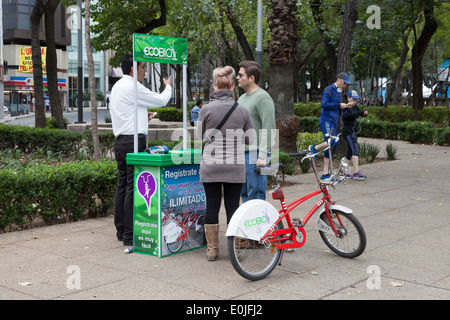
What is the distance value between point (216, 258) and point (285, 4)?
29.8 feet

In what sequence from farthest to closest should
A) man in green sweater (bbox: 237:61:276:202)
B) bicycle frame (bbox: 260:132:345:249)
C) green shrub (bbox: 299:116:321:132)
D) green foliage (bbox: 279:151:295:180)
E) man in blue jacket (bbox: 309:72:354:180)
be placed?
green shrub (bbox: 299:116:321:132) → green foliage (bbox: 279:151:295:180) → man in blue jacket (bbox: 309:72:354:180) → man in green sweater (bbox: 237:61:276:202) → bicycle frame (bbox: 260:132:345:249)

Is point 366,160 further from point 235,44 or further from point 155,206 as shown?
point 235,44

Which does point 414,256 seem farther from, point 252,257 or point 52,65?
point 52,65

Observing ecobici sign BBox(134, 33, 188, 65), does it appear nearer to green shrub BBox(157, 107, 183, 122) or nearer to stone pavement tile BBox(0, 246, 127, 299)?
stone pavement tile BBox(0, 246, 127, 299)

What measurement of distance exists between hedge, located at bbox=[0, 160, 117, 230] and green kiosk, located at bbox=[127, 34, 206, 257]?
5.46 feet

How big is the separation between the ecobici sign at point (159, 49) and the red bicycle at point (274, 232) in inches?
64.4

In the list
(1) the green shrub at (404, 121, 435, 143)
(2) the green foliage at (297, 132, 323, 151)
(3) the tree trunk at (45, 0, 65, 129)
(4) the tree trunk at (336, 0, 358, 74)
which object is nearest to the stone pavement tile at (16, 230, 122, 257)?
(2) the green foliage at (297, 132, 323, 151)

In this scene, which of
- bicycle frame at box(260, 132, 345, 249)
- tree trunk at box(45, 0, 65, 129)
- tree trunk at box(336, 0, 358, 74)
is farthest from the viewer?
tree trunk at box(45, 0, 65, 129)

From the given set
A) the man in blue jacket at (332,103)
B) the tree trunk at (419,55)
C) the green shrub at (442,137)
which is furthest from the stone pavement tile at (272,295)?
the tree trunk at (419,55)

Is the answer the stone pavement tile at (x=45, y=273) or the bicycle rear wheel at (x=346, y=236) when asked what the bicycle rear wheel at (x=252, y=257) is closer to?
the bicycle rear wheel at (x=346, y=236)

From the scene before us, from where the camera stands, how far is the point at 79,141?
14352 mm

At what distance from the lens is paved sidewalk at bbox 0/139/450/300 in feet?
16.5

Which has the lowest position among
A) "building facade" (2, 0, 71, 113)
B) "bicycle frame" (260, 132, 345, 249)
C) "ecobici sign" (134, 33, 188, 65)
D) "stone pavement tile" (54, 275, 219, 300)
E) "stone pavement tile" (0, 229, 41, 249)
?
"stone pavement tile" (54, 275, 219, 300)
